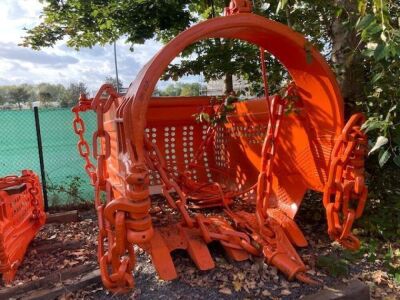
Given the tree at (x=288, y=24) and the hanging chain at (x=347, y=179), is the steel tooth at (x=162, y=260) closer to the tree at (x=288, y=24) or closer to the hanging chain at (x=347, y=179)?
the hanging chain at (x=347, y=179)

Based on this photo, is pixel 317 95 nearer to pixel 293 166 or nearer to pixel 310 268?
pixel 293 166

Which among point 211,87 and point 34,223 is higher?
point 211,87

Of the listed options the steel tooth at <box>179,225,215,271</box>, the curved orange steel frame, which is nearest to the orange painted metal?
the steel tooth at <box>179,225,215,271</box>

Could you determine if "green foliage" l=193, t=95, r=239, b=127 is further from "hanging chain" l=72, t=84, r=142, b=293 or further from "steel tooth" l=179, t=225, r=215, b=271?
"hanging chain" l=72, t=84, r=142, b=293

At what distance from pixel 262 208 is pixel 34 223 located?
8.08 feet

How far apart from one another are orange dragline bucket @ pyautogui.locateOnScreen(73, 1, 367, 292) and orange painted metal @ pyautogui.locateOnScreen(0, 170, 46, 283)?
0.90 meters

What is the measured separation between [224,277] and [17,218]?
214cm

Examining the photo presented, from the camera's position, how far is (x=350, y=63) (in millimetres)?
3398

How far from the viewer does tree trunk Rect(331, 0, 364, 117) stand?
3426mm

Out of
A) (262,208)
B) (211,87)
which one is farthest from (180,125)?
(211,87)

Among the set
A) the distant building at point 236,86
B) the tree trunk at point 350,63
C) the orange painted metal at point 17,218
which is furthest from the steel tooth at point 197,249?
the distant building at point 236,86

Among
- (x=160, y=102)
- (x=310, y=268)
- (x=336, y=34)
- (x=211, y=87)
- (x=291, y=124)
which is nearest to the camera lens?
(x=310, y=268)

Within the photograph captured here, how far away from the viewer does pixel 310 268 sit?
2812 millimetres

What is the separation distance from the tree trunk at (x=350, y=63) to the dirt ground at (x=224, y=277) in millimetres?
1383
